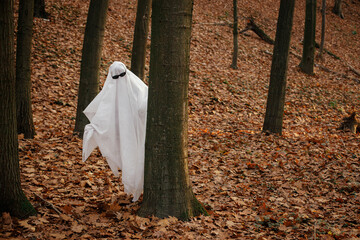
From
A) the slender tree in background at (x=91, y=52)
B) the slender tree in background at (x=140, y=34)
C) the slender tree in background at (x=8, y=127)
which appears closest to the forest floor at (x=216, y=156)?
the slender tree in background at (x=8, y=127)

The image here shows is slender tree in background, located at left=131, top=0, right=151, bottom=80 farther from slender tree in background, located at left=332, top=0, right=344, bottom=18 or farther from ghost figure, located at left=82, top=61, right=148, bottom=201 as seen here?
slender tree in background, located at left=332, top=0, right=344, bottom=18

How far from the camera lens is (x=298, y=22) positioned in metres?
22.1

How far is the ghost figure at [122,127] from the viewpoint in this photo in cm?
480

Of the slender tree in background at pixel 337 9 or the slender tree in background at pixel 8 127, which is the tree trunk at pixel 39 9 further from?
the slender tree in background at pixel 337 9

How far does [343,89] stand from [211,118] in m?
8.09

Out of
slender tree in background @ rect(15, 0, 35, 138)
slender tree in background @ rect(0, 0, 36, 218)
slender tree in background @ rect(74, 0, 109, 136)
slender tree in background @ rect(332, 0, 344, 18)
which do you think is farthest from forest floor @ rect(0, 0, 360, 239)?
slender tree in background @ rect(332, 0, 344, 18)

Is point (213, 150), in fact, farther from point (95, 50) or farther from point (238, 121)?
point (95, 50)

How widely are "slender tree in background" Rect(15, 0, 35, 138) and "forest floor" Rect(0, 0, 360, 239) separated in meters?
0.46

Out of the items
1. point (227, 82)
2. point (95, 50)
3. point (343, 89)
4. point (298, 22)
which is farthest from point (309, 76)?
point (95, 50)

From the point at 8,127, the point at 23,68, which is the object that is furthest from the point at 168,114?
the point at 23,68

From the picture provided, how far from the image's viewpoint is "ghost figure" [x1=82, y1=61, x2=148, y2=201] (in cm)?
480

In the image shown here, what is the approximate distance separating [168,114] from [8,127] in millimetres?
1832

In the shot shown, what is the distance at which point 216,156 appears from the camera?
7.00 m

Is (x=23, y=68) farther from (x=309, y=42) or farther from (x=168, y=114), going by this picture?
(x=309, y=42)
